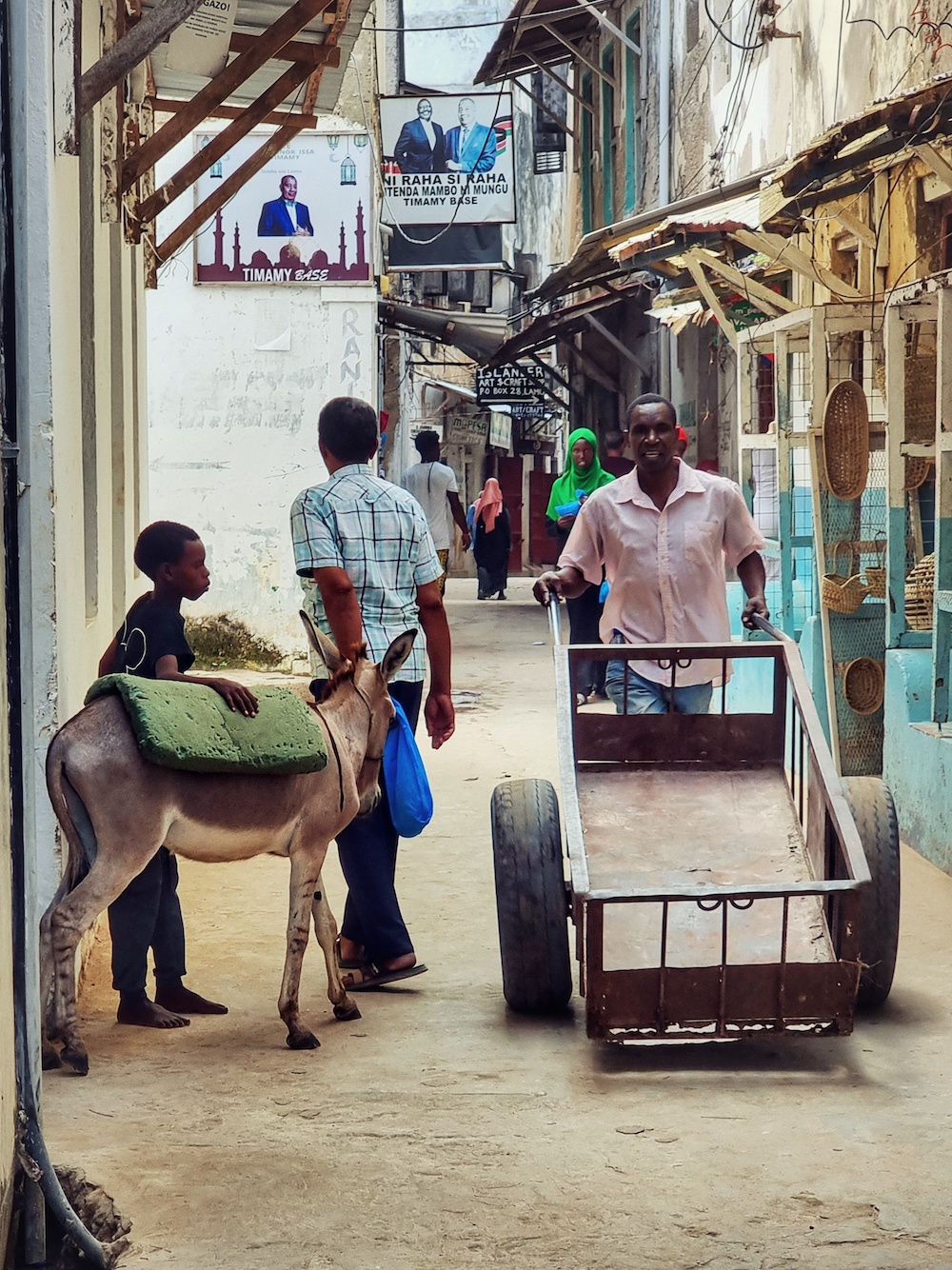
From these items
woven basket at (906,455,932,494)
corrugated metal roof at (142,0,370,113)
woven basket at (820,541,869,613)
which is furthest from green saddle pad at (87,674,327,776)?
woven basket at (906,455,932,494)

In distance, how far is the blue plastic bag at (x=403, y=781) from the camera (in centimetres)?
517

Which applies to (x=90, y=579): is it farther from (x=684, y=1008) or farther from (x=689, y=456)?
(x=689, y=456)

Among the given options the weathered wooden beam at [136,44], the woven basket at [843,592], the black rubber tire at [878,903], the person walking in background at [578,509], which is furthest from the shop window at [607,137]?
the black rubber tire at [878,903]

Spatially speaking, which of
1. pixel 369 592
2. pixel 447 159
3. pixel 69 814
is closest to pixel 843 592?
pixel 369 592

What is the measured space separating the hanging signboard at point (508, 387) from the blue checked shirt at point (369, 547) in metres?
20.3

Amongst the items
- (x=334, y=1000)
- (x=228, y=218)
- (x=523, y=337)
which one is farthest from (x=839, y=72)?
(x=523, y=337)

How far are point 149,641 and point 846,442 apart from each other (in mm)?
4663

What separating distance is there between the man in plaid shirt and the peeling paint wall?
7911 mm

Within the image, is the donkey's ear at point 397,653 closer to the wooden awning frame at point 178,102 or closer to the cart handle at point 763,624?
the cart handle at point 763,624

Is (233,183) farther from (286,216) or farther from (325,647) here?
(325,647)

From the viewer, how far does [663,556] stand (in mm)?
5652

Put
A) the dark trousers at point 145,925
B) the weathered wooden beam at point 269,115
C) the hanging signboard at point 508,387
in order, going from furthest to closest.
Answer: the hanging signboard at point 508,387 < the weathered wooden beam at point 269,115 < the dark trousers at point 145,925

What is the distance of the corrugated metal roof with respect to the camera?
775 cm

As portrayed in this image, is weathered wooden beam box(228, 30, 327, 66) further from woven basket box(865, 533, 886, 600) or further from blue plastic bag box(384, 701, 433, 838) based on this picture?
blue plastic bag box(384, 701, 433, 838)
